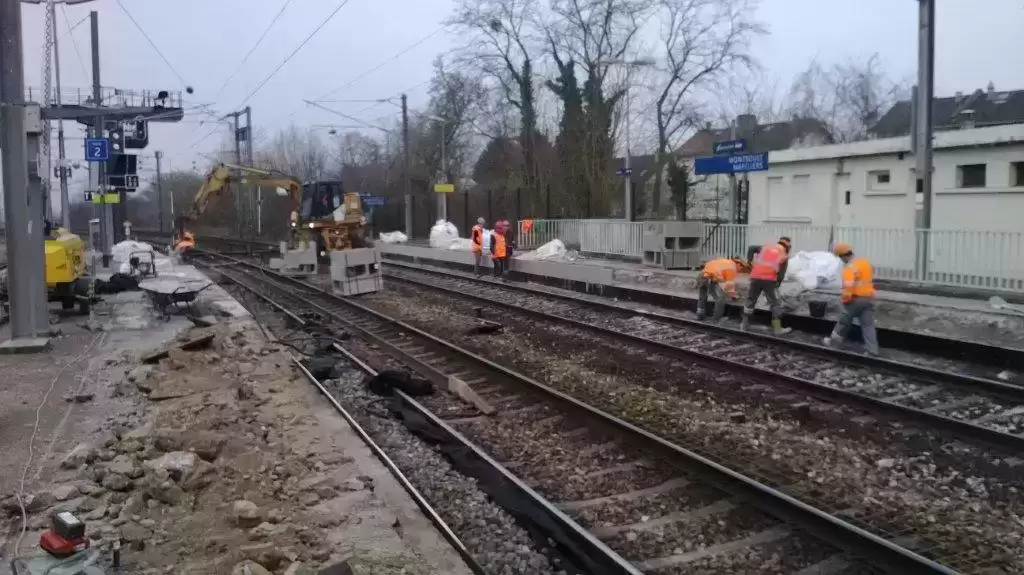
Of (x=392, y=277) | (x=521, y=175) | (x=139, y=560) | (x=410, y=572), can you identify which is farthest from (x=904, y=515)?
(x=521, y=175)

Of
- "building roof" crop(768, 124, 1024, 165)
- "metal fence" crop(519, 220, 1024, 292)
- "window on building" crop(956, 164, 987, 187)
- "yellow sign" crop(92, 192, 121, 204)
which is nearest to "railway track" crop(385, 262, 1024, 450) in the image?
"metal fence" crop(519, 220, 1024, 292)

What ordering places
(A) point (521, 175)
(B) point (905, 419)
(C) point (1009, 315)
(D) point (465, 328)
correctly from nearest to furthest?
(B) point (905, 419), (C) point (1009, 315), (D) point (465, 328), (A) point (521, 175)

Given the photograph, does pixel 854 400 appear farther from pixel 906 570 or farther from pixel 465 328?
pixel 465 328

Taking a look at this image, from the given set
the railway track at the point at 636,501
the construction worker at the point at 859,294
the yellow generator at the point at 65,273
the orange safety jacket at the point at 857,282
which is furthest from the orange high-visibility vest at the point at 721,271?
the yellow generator at the point at 65,273

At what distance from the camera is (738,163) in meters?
20.9

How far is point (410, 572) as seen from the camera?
4.69m

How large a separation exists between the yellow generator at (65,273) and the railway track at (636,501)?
9584mm

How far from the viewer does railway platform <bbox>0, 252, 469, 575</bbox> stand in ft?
16.4

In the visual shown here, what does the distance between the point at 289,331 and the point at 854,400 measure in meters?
10.0

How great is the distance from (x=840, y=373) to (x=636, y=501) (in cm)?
545

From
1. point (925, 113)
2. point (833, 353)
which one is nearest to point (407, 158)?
point (925, 113)

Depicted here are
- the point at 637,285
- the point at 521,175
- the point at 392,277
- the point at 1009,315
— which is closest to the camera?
the point at 1009,315

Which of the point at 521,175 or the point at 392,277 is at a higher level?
the point at 521,175

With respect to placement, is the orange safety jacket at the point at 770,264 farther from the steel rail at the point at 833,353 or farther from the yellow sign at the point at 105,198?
the yellow sign at the point at 105,198
